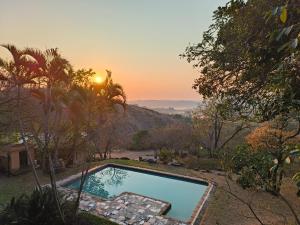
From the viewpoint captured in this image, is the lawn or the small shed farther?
the small shed

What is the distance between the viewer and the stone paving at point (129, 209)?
833cm

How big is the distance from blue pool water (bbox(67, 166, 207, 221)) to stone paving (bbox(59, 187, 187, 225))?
2.69ft

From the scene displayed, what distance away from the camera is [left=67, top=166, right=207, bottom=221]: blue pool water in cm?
1082

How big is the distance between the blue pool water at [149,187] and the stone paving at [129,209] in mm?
819

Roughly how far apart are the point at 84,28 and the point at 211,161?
11720 millimetres

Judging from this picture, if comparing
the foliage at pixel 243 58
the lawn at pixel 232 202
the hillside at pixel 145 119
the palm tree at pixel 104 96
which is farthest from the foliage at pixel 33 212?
the hillside at pixel 145 119

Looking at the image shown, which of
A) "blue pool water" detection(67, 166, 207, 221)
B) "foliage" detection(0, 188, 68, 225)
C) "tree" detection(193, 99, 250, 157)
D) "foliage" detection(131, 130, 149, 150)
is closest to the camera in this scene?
"foliage" detection(0, 188, 68, 225)

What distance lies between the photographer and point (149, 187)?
1265cm

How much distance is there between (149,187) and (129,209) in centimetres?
348

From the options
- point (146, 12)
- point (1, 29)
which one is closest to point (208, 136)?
point (146, 12)

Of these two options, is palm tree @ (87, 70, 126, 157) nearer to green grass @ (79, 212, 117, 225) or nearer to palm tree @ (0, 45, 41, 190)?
palm tree @ (0, 45, 41, 190)

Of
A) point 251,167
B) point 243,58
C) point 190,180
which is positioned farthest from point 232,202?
point 243,58

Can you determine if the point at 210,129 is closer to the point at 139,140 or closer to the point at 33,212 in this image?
the point at 139,140

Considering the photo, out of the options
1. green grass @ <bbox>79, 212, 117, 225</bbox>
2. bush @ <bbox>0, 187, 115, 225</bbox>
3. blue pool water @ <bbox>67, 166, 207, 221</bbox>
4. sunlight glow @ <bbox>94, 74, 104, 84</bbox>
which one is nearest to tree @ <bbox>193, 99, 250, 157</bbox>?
blue pool water @ <bbox>67, 166, 207, 221</bbox>
